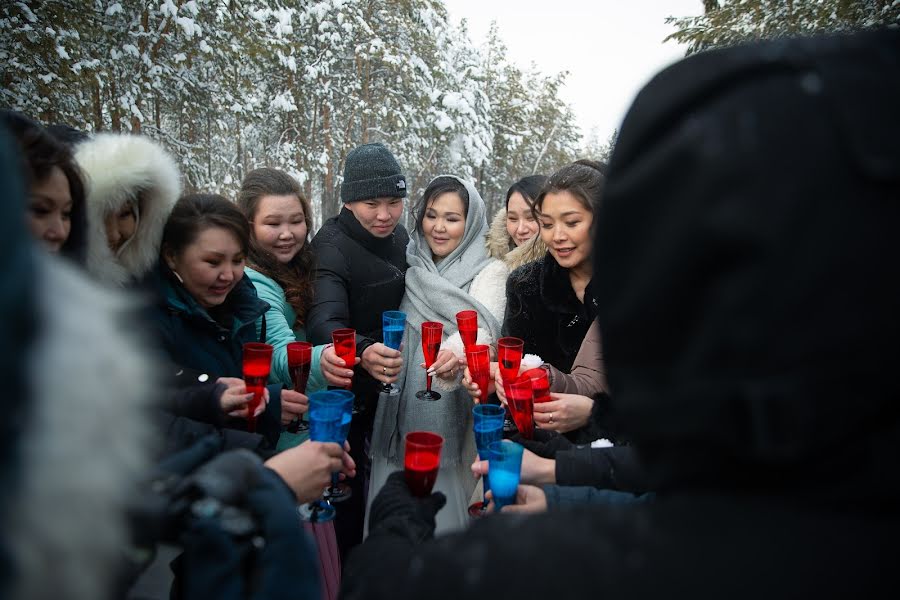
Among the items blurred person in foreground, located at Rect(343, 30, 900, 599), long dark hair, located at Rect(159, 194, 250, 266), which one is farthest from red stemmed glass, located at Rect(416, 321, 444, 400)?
blurred person in foreground, located at Rect(343, 30, 900, 599)

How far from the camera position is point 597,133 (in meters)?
68.5

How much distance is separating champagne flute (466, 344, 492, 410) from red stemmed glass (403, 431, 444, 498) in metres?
1.02

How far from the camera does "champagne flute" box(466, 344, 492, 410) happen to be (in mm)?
2932

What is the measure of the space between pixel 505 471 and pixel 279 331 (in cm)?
199

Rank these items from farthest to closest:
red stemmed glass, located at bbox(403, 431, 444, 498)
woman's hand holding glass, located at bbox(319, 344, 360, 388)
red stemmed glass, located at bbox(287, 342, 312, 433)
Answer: woman's hand holding glass, located at bbox(319, 344, 360, 388) → red stemmed glass, located at bbox(287, 342, 312, 433) → red stemmed glass, located at bbox(403, 431, 444, 498)

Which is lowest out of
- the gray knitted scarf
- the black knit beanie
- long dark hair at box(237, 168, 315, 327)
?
the gray knitted scarf

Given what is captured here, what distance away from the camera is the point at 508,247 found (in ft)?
15.7

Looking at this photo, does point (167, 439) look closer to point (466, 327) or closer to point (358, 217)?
point (466, 327)

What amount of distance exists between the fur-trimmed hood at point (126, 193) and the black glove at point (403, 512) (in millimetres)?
1679

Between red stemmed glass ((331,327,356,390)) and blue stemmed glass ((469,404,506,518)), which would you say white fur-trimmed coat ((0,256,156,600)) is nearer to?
blue stemmed glass ((469,404,506,518))

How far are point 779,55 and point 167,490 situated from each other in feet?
5.00

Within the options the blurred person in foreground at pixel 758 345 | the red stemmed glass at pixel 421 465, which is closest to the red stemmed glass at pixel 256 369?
the red stemmed glass at pixel 421 465

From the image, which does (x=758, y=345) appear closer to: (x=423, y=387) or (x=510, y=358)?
(x=510, y=358)

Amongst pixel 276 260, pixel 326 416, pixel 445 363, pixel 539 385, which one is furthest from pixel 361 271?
pixel 326 416
